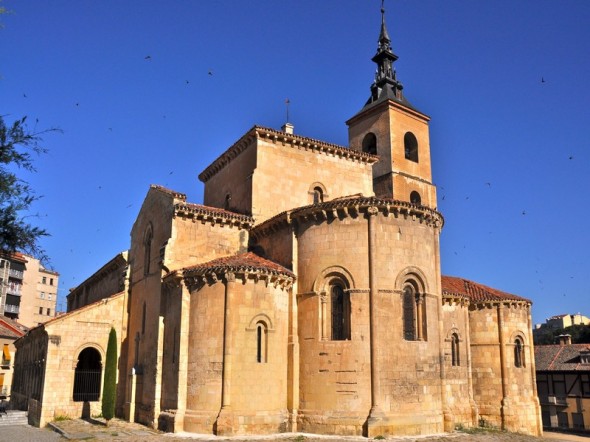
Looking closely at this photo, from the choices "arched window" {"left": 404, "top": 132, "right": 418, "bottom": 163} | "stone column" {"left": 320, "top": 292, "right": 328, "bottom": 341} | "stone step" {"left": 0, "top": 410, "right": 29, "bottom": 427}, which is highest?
"arched window" {"left": 404, "top": 132, "right": 418, "bottom": 163}

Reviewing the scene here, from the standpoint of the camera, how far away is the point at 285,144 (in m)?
24.5

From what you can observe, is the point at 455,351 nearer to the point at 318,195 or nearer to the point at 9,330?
the point at 318,195

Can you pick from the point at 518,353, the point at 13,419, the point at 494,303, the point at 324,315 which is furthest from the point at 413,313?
the point at 13,419

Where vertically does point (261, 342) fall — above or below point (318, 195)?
below

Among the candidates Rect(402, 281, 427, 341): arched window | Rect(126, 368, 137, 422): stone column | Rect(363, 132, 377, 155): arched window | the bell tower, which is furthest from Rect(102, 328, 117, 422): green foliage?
Rect(363, 132, 377, 155): arched window

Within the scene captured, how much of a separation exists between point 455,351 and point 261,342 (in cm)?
985

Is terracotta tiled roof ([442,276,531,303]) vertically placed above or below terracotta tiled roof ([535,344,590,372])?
above

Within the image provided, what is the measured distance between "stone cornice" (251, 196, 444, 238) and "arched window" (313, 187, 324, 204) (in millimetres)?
4266

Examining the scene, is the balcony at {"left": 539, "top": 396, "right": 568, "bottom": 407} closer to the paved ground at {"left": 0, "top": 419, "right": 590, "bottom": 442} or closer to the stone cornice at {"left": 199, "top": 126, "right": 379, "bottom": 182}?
the paved ground at {"left": 0, "top": 419, "right": 590, "bottom": 442}

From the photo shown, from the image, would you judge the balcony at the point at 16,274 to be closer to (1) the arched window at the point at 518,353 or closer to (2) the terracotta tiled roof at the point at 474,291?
(2) the terracotta tiled roof at the point at 474,291

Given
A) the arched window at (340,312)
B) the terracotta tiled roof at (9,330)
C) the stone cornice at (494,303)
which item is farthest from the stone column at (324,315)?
the terracotta tiled roof at (9,330)

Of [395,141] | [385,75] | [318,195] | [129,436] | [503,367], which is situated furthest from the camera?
[385,75]

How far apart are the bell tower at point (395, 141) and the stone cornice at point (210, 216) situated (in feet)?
32.1

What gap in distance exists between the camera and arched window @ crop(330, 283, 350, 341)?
62.7 feet
